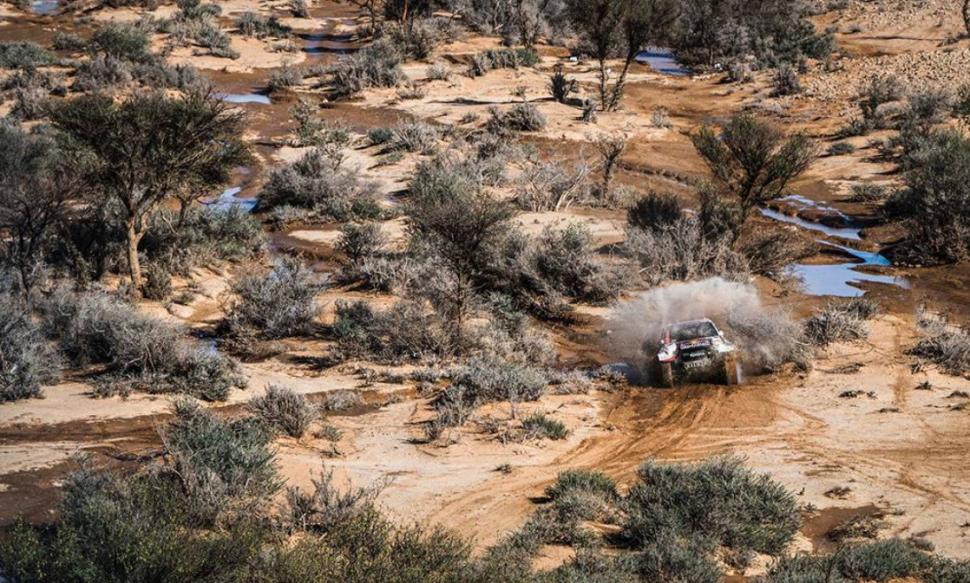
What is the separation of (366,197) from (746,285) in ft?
39.7

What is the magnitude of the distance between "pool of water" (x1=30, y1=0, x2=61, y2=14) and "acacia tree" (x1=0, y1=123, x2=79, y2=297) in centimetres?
3559

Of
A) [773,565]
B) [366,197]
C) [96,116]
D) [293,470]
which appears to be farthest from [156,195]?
[773,565]

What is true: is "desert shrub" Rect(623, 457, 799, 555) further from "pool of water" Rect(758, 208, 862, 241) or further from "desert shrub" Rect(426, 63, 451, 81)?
"desert shrub" Rect(426, 63, 451, 81)

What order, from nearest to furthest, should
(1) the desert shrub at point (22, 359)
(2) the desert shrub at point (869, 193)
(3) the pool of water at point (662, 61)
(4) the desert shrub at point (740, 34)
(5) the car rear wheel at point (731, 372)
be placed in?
(1) the desert shrub at point (22, 359), (5) the car rear wheel at point (731, 372), (2) the desert shrub at point (869, 193), (4) the desert shrub at point (740, 34), (3) the pool of water at point (662, 61)

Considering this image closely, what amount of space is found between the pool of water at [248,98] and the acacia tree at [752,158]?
2176 centimetres

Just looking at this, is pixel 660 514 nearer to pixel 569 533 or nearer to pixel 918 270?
pixel 569 533

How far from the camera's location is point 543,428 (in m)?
15.9

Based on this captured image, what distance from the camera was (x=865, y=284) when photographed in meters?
24.1

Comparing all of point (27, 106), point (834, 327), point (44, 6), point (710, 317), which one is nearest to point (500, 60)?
point (27, 106)

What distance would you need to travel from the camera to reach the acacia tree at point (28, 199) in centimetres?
2011

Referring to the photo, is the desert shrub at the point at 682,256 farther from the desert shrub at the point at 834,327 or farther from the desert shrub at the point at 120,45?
the desert shrub at the point at 120,45

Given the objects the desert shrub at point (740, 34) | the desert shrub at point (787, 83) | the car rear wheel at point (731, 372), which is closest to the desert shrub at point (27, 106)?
the car rear wheel at point (731, 372)

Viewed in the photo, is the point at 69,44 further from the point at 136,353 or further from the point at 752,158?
the point at 752,158

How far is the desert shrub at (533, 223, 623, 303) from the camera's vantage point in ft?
74.4
